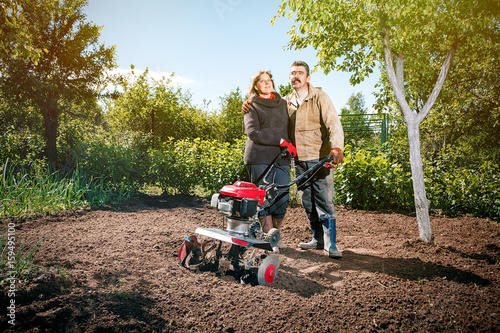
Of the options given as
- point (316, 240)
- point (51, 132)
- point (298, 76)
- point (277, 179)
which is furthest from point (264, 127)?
point (51, 132)

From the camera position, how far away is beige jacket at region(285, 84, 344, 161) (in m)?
3.83

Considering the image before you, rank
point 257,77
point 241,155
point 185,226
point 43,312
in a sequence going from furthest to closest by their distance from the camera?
point 241,155
point 185,226
point 257,77
point 43,312

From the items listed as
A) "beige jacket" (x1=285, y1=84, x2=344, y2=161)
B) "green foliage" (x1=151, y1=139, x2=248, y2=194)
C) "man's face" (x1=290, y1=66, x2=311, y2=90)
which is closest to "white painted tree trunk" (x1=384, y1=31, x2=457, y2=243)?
"beige jacket" (x1=285, y1=84, x2=344, y2=161)

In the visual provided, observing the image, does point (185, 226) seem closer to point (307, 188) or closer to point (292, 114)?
point (307, 188)

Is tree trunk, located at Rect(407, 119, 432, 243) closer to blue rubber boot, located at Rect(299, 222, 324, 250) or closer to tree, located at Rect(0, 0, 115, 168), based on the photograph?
blue rubber boot, located at Rect(299, 222, 324, 250)

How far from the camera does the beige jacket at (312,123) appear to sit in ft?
12.6

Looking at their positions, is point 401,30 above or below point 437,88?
above

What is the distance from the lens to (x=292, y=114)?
3.97m

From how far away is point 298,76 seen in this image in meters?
3.86

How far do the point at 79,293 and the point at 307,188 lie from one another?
2.63 metres

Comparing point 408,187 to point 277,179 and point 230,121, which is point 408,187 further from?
point 230,121

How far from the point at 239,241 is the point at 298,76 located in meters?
2.14

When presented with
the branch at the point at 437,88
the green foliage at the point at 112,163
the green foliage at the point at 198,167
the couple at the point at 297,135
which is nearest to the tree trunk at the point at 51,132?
the green foliage at the point at 112,163

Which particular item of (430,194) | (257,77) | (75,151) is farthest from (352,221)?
(75,151)
